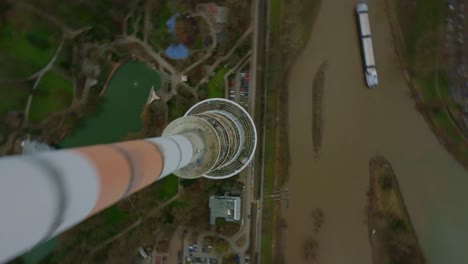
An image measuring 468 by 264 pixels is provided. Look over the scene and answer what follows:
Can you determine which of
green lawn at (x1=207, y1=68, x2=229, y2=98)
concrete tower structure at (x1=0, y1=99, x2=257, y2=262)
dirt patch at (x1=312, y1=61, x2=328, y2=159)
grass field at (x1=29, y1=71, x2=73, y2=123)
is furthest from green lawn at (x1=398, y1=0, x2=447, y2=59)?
grass field at (x1=29, y1=71, x2=73, y2=123)

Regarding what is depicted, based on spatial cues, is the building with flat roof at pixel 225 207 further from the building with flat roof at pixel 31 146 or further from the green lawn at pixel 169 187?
the building with flat roof at pixel 31 146

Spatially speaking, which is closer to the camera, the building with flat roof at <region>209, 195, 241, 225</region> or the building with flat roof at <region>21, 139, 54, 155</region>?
the building with flat roof at <region>209, 195, 241, 225</region>

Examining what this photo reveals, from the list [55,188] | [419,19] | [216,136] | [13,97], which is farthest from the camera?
[13,97]

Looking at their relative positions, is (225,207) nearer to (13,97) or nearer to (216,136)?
(216,136)

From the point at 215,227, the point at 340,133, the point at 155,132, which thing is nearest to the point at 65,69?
the point at 155,132

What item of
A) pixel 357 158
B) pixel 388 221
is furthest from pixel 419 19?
pixel 388 221

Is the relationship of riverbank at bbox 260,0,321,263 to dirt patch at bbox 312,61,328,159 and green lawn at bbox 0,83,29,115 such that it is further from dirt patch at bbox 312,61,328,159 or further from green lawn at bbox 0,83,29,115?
green lawn at bbox 0,83,29,115
